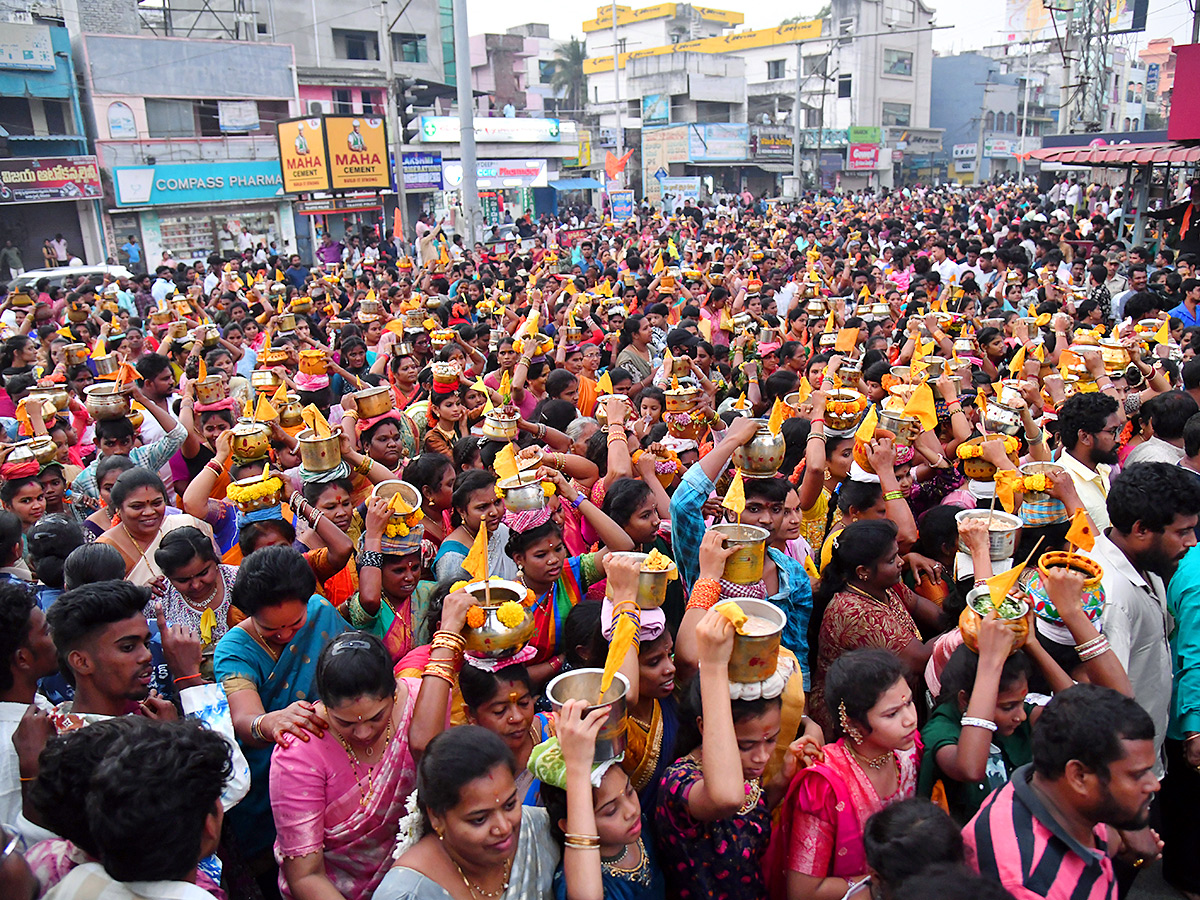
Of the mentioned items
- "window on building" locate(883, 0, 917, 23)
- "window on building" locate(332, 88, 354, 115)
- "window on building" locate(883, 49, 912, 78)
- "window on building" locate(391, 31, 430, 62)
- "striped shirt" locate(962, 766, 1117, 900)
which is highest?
"window on building" locate(883, 0, 917, 23)

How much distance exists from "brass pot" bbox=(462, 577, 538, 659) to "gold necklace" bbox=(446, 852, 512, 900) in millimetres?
567

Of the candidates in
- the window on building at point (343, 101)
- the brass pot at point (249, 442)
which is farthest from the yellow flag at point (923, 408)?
the window on building at point (343, 101)

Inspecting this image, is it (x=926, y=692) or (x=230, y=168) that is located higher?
(x=230, y=168)

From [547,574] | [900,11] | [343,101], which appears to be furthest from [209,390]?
[900,11]

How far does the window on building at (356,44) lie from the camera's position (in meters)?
32.7

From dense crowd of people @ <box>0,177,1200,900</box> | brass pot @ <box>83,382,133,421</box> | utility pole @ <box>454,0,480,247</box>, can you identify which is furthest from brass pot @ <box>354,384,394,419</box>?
utility pole @ <box>454,0,480,247</box>

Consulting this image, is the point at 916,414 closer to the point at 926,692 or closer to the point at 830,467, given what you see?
the point at 830,467

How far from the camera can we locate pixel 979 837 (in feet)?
6.99

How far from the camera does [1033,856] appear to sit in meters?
2.06

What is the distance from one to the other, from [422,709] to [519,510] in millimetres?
1081

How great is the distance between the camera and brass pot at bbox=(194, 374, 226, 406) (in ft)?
18.6

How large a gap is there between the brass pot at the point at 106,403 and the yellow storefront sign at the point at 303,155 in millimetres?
16804

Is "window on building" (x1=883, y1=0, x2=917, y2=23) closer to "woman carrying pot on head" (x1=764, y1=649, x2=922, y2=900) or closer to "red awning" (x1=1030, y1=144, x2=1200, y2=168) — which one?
"red awning" (x1=1030, y1=144, x2=1200, y2=168)

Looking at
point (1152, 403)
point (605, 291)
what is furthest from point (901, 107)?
point (1152, 403)
